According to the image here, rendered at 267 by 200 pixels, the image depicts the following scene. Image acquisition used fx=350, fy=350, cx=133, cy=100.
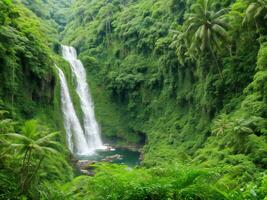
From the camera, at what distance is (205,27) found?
3247cm

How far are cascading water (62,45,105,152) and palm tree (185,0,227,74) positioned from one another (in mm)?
19859

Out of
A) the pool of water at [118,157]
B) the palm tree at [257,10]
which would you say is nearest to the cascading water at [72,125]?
the pool of water at [118,157]

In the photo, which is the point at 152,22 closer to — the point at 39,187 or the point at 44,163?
the point at 44,163

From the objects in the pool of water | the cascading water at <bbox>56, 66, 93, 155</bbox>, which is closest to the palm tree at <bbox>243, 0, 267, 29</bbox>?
the pool of water

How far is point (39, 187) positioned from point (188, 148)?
84.4 feet

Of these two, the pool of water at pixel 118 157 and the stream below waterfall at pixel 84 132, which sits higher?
the stream below waterfall at pixel 84 132

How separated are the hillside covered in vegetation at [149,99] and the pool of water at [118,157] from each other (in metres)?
1.75

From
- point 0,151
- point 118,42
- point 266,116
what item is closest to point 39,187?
point 0,151

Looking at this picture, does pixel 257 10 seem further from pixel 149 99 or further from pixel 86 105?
pixel 86 105

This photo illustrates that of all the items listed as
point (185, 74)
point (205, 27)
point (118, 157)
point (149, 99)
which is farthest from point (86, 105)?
point (205, 27)

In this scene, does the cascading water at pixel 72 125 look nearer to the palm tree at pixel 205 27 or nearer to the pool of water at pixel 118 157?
the pool of water at pixel 118 157

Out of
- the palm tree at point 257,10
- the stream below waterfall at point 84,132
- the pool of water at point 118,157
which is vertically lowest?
the pool of water at point 118,157

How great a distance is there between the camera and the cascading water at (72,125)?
41494mm

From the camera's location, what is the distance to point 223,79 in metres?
34.4
